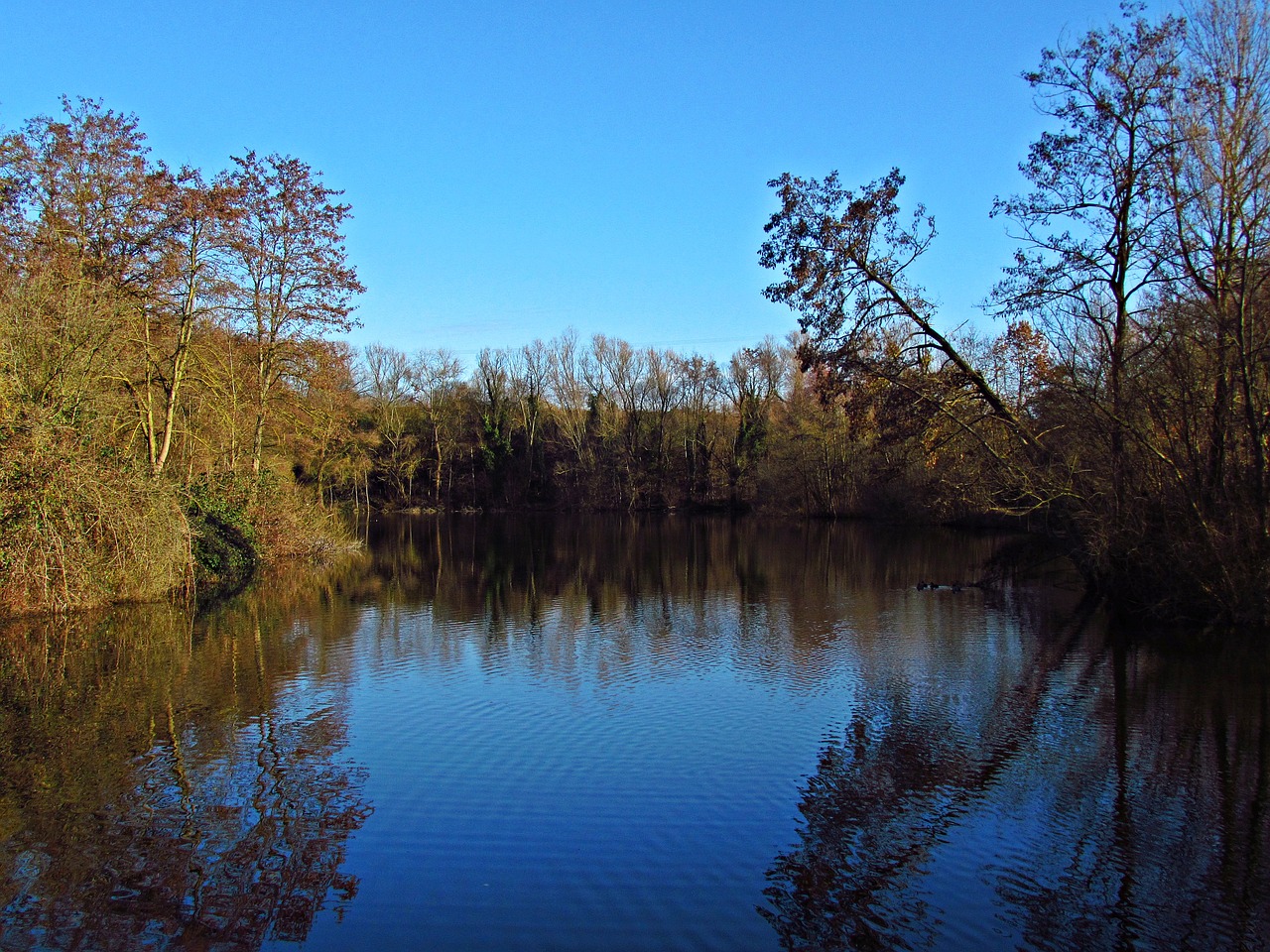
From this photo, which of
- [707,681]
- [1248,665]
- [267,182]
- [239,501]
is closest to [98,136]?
[267,182]

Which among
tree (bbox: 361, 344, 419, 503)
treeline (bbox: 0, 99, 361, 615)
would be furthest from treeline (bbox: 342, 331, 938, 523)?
treeline (bbox: 0, 99, 361, 615)

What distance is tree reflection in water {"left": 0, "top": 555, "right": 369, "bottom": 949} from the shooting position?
483cm

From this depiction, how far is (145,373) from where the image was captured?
18.5m

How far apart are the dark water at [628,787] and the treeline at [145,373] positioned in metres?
1.84

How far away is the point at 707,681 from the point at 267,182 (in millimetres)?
19538

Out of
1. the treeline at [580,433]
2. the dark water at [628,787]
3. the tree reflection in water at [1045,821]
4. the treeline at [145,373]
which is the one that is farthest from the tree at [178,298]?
the treeline at [580,433]

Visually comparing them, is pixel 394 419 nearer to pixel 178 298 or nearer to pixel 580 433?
pixel 580 433

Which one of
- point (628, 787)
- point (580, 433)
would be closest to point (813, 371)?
point (628, 787)

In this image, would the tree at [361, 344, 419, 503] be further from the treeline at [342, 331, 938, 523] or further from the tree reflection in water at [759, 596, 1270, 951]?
the tree reflection in water at [759, 596, 1270, 951]

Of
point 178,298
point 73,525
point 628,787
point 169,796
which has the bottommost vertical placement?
point 628,787

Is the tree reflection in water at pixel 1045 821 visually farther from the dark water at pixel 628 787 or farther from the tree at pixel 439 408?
the tree at pixel 439 408

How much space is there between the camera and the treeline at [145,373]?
13375 millimetres

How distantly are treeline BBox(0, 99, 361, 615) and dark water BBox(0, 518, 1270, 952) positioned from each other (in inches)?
72.5

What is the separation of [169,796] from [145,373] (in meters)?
14.5
